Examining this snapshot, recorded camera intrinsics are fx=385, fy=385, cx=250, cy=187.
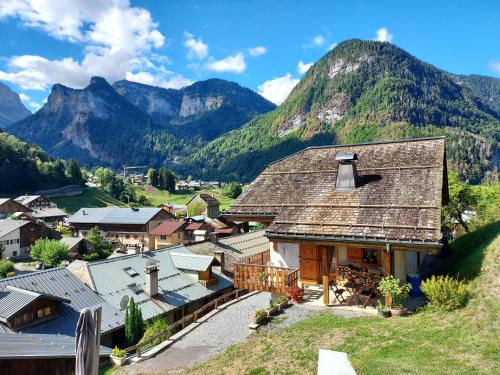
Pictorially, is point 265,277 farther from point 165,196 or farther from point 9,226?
point 165,196

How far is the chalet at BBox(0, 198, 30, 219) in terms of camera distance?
86944 mm

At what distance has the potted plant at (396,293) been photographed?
43.7 feet

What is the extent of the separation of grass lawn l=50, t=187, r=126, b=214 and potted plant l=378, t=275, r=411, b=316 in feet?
353

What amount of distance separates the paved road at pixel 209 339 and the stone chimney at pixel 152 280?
1135 cm

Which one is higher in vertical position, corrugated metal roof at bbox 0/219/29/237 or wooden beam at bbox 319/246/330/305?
wooden beam at bbox 319/246/330/305

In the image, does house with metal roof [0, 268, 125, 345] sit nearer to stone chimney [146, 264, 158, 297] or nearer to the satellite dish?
the satellite dish

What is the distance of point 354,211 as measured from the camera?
50.9 ft

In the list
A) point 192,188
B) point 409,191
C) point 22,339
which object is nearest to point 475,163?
point 192,188

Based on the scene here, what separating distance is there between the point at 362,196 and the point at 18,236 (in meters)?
67.5

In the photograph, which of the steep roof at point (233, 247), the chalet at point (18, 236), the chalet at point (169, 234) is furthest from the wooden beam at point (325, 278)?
the chalet at point (18, 236)

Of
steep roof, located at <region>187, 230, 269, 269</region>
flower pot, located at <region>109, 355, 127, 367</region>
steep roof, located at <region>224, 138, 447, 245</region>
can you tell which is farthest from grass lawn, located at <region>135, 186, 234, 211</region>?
flower pot, located at <region>109, 355, 127, 367</region>

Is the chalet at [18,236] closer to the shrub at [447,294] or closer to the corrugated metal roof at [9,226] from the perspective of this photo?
the corrugated metal roof at [9,226]

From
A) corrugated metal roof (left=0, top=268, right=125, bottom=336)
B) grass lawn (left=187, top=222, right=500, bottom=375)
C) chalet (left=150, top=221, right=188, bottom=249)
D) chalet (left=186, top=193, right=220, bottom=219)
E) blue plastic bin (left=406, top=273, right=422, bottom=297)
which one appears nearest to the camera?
grass lawn (left=187, top=222, right=500, bottom=375)

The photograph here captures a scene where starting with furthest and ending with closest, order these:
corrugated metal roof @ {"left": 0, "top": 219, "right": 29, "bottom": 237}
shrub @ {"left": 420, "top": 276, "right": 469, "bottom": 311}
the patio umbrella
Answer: corrugated metal roof @ {"left": 0, "top": 219, "right": 29, "bottom": 237} < shrub @ {"left": 420, "top": 276, "right": 469, "bottom": 311} < the patio umbrella
